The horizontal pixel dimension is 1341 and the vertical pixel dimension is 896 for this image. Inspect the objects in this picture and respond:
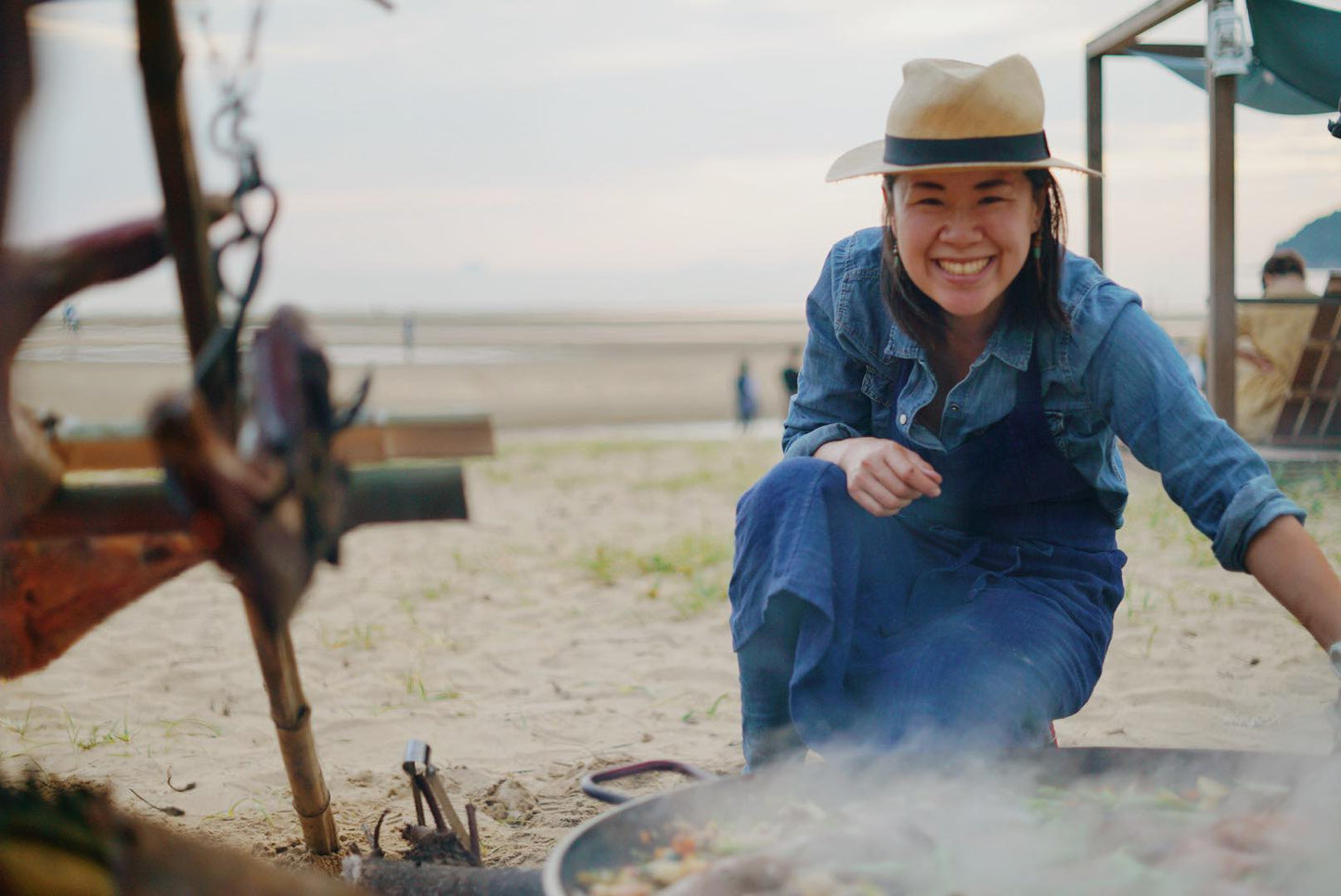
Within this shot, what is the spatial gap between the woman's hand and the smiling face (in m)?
0.33

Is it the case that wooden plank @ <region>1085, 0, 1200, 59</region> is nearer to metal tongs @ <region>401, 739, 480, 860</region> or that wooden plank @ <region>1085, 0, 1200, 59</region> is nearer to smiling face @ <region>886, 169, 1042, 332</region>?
smiling face @ <region>886, 169, 1042, 332</region>

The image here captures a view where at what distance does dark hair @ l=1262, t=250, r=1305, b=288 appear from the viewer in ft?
21.9

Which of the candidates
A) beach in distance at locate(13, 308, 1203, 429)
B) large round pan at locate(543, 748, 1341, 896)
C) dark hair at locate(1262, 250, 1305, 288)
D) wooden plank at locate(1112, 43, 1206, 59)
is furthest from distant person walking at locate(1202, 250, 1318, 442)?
beach in distance at locate(13, 308, 1203, 429)

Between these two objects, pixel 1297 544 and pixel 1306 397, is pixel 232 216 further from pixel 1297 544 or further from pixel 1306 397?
pixel 1306 397

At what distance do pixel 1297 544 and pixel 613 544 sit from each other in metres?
4.35

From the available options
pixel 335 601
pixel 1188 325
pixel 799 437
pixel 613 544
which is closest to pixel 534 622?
pixel 335 601

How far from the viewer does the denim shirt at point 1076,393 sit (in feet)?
6.27

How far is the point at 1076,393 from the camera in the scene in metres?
2.26

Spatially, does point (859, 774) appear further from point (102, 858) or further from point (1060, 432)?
point (102, 858)

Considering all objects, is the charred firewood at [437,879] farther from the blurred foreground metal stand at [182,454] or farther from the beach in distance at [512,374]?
the beach in distance at [512,374]

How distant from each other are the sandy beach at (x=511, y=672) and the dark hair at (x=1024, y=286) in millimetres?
1211

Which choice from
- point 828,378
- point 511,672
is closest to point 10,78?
point 828,378

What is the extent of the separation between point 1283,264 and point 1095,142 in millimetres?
1385

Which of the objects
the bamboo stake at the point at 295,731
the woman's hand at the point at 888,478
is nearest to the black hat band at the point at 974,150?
the woman's hand at the point at 888,478
